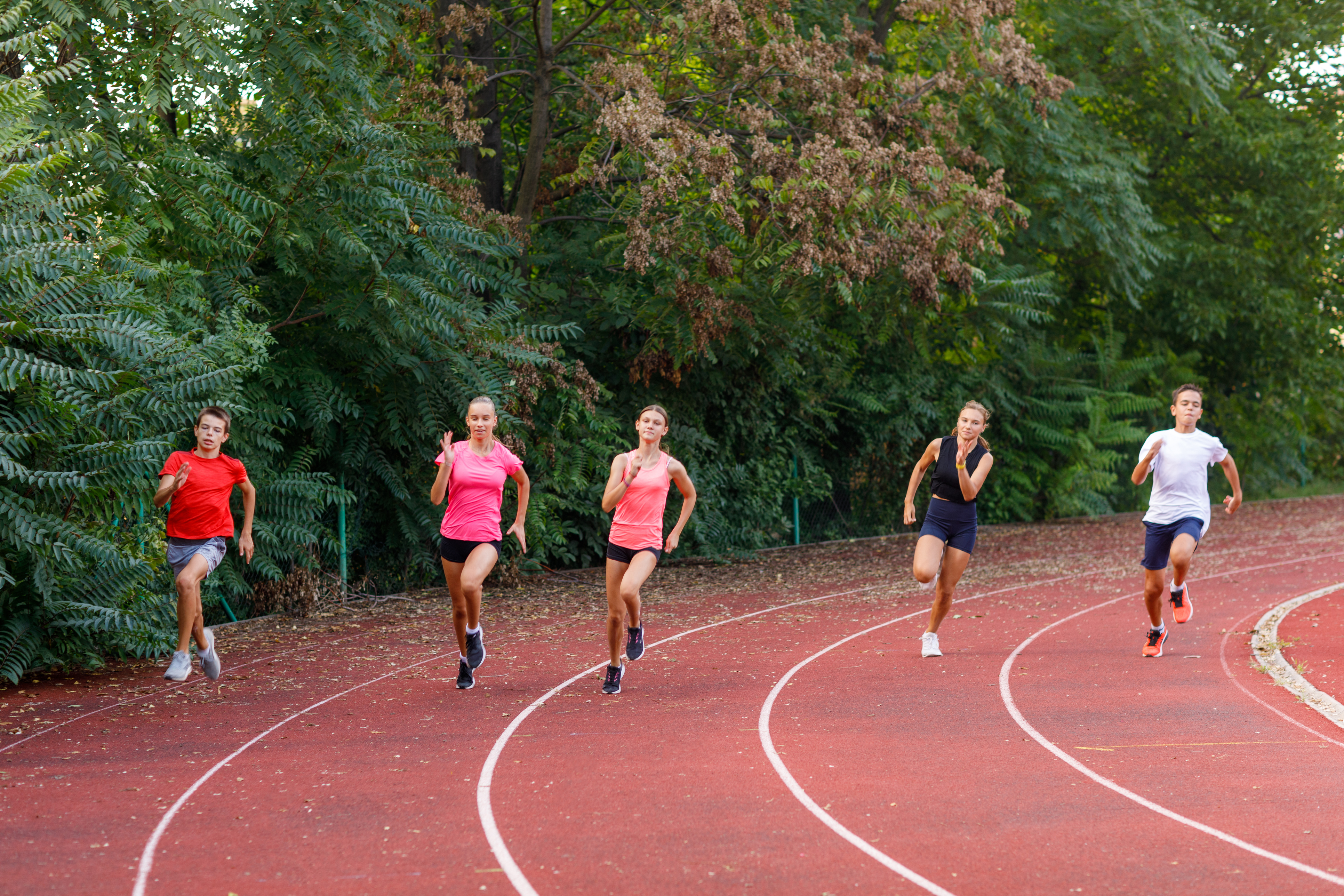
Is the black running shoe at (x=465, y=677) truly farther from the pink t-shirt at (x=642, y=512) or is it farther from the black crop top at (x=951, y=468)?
the black crop top at (x=951, y=468)

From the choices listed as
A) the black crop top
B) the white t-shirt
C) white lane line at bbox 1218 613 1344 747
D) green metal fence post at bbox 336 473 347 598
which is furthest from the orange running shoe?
green metal fence post at bbox 336 473 347 598

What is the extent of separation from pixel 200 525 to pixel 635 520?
3277 mm

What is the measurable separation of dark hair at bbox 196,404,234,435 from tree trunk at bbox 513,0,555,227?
6.95 metres

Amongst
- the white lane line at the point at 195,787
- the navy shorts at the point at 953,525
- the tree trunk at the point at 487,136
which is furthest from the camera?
the tree trunk at the point at 487,136

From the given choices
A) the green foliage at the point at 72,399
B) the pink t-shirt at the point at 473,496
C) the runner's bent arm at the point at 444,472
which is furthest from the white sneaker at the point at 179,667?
the runner's bent arm at the point at 444,472

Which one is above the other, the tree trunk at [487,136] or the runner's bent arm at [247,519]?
the tree trunk at [487,136]

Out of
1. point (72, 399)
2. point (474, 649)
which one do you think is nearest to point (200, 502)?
point (72, 399)

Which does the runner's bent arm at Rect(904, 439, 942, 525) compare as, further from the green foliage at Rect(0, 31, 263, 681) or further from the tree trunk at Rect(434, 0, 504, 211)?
the tree trunk at Rect(434, 0, 504, 211)

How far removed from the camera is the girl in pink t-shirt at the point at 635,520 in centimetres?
873

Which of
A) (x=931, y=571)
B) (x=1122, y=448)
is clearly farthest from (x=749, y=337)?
(x=1122, y=448)

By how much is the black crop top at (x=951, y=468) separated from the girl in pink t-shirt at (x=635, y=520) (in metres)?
2.36

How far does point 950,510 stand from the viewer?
10219 mm

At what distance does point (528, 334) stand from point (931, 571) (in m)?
5.87

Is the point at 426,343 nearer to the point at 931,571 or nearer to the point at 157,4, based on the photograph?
the point at 157,4
